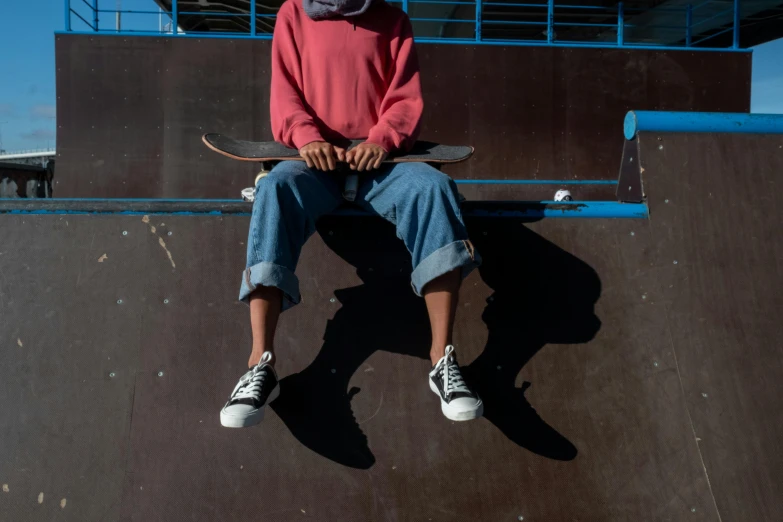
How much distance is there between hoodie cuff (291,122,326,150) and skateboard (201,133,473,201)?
0.05m

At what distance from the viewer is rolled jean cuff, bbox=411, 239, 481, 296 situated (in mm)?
1902

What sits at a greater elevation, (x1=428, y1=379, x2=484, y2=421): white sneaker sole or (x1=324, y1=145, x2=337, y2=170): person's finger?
(x1=324, y1=145, x2=337, y2=170): person's finger

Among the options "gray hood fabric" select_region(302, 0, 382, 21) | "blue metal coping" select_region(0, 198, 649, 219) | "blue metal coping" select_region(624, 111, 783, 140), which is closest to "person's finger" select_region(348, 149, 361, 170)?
"blue metal coping" select_region(0, 198, 649, 219)

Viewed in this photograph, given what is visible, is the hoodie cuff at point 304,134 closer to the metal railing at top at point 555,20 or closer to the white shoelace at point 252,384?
the white shoelace at point 252,384

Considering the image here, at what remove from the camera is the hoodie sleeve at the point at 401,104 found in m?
2.17

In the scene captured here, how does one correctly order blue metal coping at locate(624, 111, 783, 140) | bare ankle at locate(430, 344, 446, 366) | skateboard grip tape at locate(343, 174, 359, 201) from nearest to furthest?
bare ankle at locate(430, 344, 446, 366) → skateboard grip tape at locate(343, 174, 359, 201) → blue metal coping at locate(624, 111, 783, 140)

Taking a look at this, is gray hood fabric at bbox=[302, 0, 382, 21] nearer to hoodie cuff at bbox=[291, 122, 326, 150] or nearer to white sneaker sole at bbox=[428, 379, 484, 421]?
hoodie cuff at bbox=[291, 122, 326, 150]

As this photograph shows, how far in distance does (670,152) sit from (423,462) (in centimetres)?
160

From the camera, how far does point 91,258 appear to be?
7.24ft

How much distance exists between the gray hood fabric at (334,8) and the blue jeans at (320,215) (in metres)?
0.65

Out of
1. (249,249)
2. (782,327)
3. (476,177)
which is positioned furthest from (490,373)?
(476,177)

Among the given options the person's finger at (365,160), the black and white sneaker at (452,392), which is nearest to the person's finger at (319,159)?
the person's finger at (365,160)

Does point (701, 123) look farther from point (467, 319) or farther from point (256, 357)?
point (256, 357)

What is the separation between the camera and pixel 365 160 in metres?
2.09
